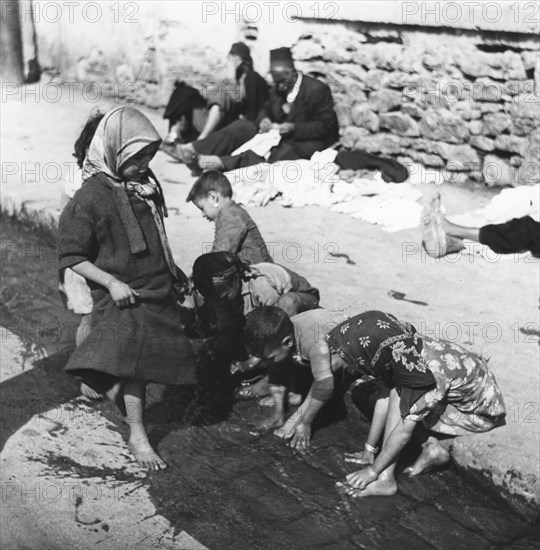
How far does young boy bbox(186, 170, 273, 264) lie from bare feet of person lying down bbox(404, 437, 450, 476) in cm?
156

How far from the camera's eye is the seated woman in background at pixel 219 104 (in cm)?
902

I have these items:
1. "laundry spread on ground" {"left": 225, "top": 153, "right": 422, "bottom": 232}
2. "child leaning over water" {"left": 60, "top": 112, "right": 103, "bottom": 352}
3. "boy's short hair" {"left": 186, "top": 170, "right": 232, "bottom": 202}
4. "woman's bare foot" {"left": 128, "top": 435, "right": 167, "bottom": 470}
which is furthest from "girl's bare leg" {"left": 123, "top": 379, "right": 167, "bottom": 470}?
"laundry spread on ground" {"left": 225, "top": 153, "right": 422, "bottom": 232}

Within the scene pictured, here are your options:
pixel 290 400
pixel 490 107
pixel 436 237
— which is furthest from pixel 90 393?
pixel 490 107

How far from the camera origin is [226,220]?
5.39 metres

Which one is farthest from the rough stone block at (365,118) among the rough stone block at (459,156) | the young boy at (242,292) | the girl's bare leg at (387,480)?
the girl's bare leg at (387,480)

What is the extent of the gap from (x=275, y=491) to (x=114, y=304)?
1126 millimetres

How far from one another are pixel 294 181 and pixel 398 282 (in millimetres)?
2031

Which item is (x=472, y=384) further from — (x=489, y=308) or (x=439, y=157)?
(x=439, y=157)

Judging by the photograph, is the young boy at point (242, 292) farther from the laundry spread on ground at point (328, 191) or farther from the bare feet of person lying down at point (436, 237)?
the laundry spread on ground at point (328, 191)

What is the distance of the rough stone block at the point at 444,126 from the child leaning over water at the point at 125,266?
412 centimetres

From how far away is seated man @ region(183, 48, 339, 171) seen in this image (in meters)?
8.35

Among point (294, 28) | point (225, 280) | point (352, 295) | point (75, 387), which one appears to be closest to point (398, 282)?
point (352, 295)

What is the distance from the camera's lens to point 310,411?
15.3 feet

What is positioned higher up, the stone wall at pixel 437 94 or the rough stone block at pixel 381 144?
the stone wall at pixel 437 94
